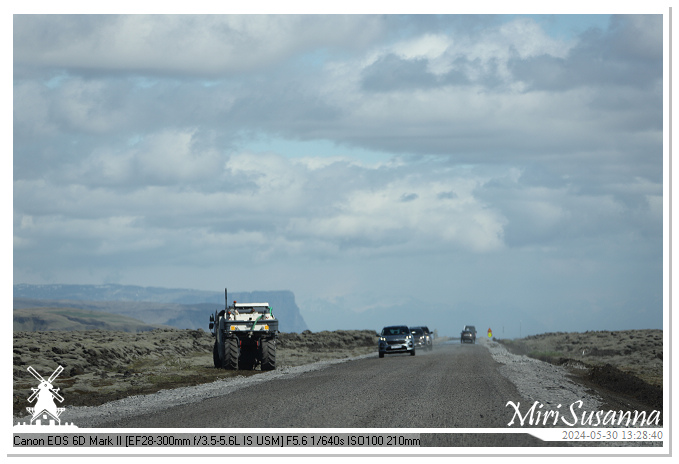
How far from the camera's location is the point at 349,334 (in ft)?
280

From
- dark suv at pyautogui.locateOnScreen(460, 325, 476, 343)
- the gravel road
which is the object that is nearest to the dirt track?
the gravel road

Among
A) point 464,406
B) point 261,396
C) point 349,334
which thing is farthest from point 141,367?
point 349,334

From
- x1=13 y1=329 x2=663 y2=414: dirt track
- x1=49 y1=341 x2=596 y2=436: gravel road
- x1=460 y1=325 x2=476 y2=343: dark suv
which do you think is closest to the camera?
x1=49 y1=341 x2=596 y2=436: gravel road
